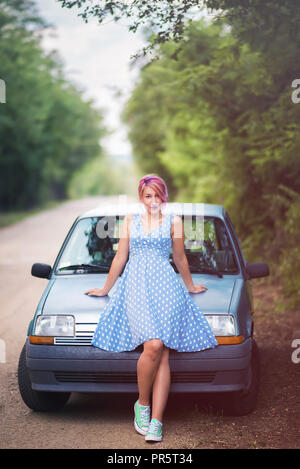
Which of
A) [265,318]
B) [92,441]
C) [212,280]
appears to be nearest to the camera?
[92,441]

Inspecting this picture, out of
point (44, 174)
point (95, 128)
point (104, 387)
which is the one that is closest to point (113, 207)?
point (104, 387)

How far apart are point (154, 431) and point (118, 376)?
482 millimetres

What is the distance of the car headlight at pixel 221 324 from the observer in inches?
188

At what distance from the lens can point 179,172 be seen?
28.2 metres

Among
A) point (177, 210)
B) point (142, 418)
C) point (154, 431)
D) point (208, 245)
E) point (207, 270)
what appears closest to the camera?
point (154, 431)

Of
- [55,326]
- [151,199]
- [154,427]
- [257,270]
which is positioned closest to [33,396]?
[55,326]

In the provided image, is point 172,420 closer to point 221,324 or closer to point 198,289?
point 221,324

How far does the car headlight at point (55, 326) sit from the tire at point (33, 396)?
17.0 inches

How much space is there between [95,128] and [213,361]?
71.0 meters

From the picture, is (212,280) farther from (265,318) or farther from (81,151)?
(81,151)

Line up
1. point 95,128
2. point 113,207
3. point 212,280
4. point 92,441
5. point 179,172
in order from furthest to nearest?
point 95,128
point 179,172
point 113,207
point 212,280
point 92,441

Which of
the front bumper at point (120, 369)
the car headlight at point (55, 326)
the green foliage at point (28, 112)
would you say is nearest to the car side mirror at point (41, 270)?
the car headlight at point (55, 326)

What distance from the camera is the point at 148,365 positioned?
4551 mm
